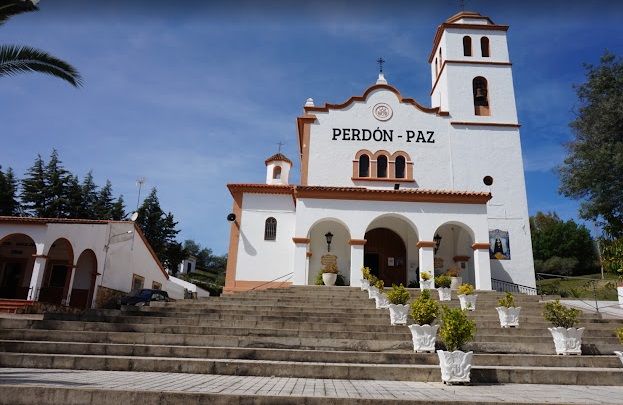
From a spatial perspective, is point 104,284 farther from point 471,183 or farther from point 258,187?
point 471,183

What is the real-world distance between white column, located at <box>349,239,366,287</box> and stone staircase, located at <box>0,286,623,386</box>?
17.5 feet

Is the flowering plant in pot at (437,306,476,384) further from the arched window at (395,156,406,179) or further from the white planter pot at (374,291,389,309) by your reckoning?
the arched window at (395,156,406,179)

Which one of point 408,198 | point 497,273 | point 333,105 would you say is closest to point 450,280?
point 408,198

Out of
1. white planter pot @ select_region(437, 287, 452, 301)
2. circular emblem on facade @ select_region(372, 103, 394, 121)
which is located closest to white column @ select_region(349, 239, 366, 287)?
white planter pot @ select_region(437, 287, 452, 301)

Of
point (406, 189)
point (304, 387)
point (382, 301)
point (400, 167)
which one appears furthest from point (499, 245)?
point (304, 387)

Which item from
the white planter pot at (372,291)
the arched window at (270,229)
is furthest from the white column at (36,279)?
the white planter pot at (372,291)

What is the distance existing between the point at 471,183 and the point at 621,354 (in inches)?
605

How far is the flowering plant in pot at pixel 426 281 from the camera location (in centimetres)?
1551

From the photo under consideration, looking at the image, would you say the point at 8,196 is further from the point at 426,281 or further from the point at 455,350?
the point at 455,350

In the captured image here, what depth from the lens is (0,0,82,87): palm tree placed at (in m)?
9.97

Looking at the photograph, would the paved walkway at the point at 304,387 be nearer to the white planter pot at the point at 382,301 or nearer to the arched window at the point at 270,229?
the white planter pot at the point at 382,301

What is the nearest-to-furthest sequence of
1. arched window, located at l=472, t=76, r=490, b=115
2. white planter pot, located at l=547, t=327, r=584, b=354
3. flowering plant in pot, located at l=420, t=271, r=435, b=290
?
white planter pot, located at l=547, t=327, r=584, b=354, flowering plant in pot, located at l=420, t=271, r=435, b=290, arched window, located at l=472, t=76, r=490, b=115

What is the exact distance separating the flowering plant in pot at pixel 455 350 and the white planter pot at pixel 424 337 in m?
1.08

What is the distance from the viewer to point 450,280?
1553cm
